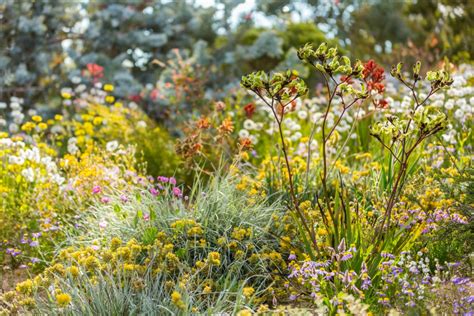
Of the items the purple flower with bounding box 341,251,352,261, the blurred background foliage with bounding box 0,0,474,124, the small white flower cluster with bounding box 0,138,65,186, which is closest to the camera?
the purple flower with bounding box 341,251,352,261

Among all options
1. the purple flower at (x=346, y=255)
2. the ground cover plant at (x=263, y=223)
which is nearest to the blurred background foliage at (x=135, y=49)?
the ground cover plant at (x=263, y=223)

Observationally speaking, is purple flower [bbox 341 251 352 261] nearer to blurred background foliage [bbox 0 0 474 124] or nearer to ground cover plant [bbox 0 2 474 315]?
ground cover plant [bbox 0 2 474 315]

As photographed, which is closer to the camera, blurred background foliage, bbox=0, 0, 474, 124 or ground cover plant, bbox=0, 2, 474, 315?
ground cover plant, bbox=0, 2, 474, 315

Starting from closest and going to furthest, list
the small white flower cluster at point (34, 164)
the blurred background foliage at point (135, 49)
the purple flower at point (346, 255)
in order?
the purple flower at point (346, 255) → the small white flower cluster at point (34, 164) → the blurred background foliage at point (135, 49)

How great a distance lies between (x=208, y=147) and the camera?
23.9 feet

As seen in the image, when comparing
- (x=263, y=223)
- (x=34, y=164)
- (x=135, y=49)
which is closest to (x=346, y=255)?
(x=263, y=223)

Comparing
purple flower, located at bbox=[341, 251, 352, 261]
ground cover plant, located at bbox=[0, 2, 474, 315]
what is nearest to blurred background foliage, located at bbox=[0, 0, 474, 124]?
ground cover plant, located at bbox=[0, 2, 474, 315]

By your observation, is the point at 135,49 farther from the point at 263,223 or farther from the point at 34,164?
the point at 263,223

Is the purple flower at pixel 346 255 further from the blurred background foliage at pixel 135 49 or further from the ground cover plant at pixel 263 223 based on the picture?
the blurred background foliage at pixel 135 49

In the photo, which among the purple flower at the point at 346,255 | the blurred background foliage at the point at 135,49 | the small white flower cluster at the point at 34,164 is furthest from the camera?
the blurred background foliage at the point at 135,49

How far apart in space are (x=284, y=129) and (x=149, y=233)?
3.22 metres

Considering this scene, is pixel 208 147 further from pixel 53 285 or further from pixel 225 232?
pixel 53 285

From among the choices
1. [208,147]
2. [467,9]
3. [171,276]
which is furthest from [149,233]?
[467,9]

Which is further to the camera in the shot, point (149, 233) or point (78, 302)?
point (149, 233)
